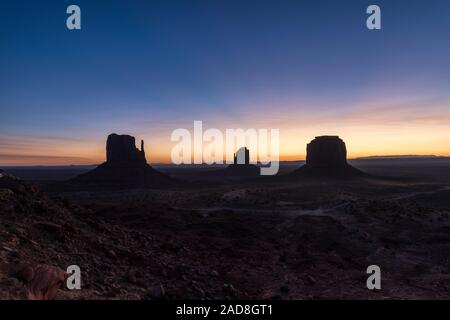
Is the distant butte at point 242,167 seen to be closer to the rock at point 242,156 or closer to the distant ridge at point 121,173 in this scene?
the rock at point 242,156

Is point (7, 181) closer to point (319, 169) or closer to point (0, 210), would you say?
point (0, 210)

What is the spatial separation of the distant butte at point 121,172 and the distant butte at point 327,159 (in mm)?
40952

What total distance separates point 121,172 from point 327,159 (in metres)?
57.9

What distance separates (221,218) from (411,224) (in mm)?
17031

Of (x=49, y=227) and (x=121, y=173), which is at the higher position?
(x=49, y=227)

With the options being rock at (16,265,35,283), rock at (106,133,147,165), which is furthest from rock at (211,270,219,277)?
rock at (106,133,147,165)

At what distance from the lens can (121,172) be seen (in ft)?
265

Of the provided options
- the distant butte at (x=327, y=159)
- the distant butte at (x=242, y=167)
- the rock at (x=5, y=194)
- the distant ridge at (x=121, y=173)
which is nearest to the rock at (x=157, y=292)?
the rock at (x=5, y=194)

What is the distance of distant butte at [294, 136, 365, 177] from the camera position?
90.6 meters

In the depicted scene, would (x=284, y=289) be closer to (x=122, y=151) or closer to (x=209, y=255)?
(x=209, y=255)

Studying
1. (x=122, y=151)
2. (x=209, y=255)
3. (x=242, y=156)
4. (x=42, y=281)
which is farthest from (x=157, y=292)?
(x=242, y=156)

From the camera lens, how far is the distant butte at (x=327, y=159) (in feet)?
297
